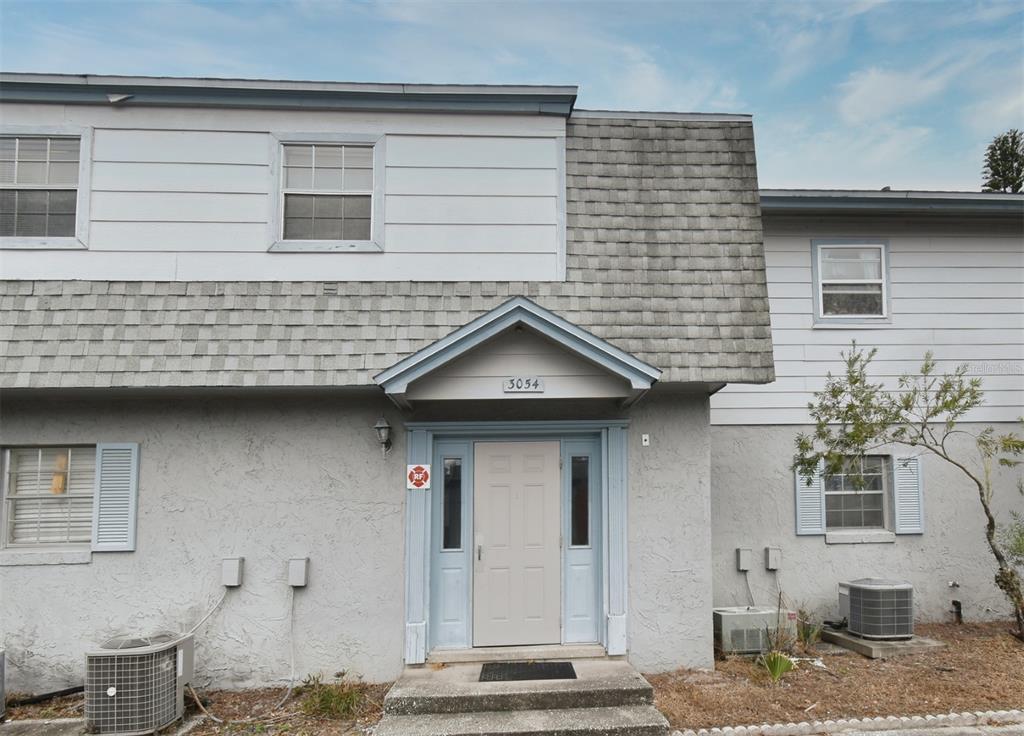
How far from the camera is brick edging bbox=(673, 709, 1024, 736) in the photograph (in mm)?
5074

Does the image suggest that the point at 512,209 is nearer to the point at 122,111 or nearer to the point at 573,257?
the point at 573,257

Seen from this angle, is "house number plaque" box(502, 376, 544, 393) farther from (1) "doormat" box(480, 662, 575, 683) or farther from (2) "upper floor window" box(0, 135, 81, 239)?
(2) "upper floor window" box(0, 135, 81, 239)

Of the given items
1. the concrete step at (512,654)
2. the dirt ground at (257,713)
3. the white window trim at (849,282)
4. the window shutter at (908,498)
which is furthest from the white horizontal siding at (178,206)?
the window shutter at (908,498)

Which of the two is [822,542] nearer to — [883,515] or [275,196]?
[883,515]

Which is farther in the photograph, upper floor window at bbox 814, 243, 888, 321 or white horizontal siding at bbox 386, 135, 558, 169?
upper floor window at bbox 814, 243, 888, 321

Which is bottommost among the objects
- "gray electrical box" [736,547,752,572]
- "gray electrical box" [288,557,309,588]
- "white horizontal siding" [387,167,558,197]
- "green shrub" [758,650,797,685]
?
"green shrub" [758,650,797,685]

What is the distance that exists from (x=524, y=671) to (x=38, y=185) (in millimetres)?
6781

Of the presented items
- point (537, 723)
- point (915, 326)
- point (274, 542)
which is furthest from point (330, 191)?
point (915, 326)

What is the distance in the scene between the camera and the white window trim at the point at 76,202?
20.8ft

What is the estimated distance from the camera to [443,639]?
636cm

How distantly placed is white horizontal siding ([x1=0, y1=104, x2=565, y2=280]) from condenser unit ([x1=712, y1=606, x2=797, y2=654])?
4095 millimetres

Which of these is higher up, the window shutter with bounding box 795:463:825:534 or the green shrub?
the window shutter with bounding box 795:463:825:534
